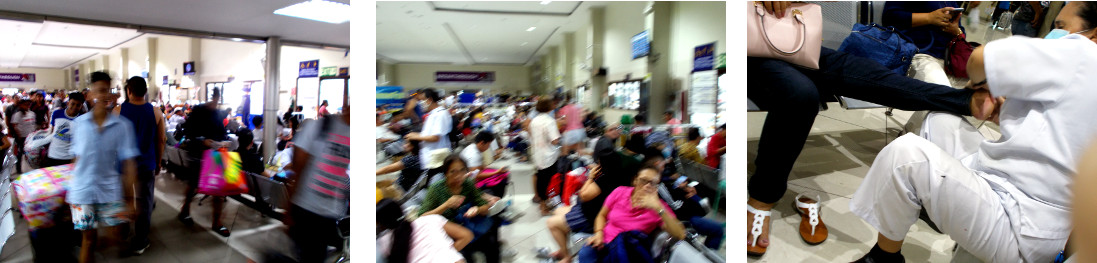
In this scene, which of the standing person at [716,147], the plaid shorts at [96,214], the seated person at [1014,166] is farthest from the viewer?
the plaid shorts at [96,214]

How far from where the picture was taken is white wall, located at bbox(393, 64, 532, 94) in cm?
111

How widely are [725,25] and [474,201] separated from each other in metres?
0.84

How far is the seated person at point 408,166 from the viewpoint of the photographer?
3.84ft

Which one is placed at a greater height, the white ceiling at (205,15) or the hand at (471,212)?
the white ceiling at (205,15)

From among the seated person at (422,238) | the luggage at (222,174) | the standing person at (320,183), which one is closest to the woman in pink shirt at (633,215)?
the seated person at (422,238)

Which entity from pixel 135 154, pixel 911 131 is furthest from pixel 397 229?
pixel 911 131

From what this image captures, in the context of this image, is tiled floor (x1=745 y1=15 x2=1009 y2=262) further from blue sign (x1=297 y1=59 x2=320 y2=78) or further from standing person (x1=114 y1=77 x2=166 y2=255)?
standing person (x1=114 y1=77 x2=166 y2=255)

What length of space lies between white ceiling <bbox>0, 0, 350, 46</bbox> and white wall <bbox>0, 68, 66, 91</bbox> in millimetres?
135

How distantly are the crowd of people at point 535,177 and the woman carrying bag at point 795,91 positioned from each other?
0.16m

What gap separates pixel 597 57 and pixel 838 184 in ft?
3.02

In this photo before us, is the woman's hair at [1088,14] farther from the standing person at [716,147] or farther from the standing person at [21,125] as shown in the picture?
the standing person at [21,125]

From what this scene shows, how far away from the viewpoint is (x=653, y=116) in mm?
1171

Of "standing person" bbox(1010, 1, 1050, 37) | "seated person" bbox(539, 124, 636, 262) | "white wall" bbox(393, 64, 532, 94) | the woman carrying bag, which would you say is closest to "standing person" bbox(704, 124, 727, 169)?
the woman carrying bag

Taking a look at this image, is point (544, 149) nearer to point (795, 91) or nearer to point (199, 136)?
point (795, 91)
